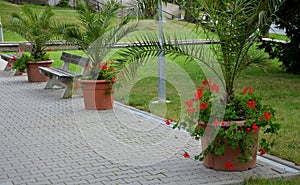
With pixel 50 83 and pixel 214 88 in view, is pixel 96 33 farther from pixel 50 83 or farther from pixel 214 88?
pixel 214 88

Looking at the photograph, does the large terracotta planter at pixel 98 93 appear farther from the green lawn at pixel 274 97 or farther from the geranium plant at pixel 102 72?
the green lawn at pixel 274 97

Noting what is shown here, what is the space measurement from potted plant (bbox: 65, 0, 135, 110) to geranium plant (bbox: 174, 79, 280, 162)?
385cm

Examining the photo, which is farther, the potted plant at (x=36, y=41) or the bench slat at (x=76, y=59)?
the potted plant at (x=36, y=41)

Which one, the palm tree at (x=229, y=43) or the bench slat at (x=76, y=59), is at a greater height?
the palm tree at (x=229, y=43)

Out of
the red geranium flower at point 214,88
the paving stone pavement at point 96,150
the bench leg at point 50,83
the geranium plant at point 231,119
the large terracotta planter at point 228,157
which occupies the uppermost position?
the red geranium flower at point 214,88

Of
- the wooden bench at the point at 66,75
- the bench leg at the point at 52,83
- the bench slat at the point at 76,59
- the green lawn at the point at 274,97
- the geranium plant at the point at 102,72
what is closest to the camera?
the green lawn at the point at 274,97

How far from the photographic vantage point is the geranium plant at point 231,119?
5.33 meters

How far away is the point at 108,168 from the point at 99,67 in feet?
13.9

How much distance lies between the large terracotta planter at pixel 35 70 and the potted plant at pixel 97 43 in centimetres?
266

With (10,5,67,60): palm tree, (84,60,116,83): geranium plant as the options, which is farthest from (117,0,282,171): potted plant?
(10,5,67,60): palm tree

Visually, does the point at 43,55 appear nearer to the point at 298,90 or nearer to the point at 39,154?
the point at 298,90

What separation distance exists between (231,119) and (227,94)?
41 cm

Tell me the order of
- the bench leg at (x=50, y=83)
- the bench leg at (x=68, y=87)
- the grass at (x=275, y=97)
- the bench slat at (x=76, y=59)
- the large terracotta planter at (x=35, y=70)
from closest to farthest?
the grass at (x=275, y=97) < the bench slat at (x=76, y=59) < the bench leg at (x=68, y=87) < the bench leg at (x=50, y=83) < the large terracotta planter at (x=35, y=70)

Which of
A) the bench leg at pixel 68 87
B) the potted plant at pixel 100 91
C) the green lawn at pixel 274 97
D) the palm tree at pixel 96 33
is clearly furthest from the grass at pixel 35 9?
the potted plant at pixel 100 91
